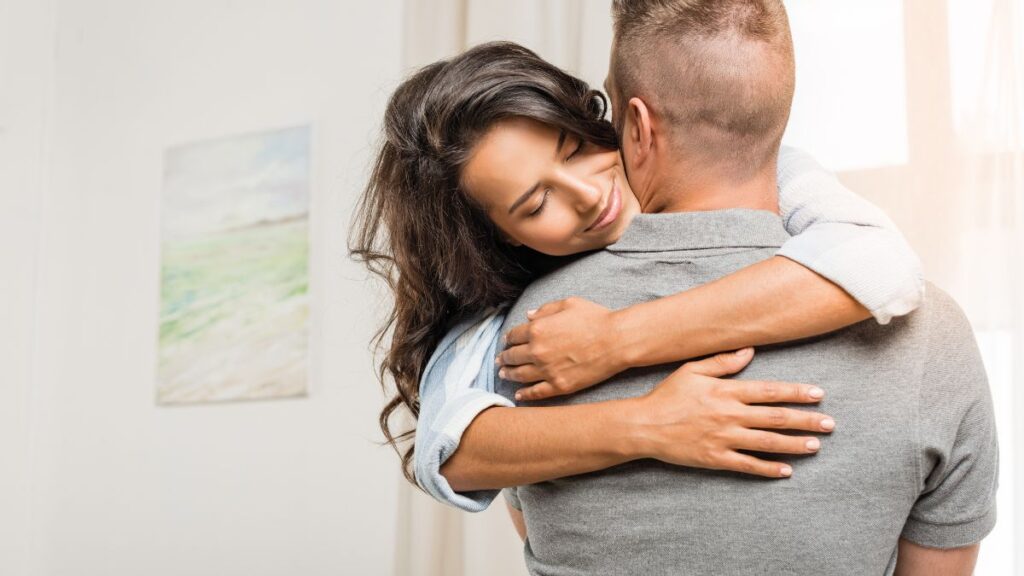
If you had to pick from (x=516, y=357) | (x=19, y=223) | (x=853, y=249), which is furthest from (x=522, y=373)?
(x=19, y=223)

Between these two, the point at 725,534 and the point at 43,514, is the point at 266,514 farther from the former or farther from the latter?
the point at 725,534

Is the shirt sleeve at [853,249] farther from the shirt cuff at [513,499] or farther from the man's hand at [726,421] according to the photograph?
the shirt cuff at [513,499]

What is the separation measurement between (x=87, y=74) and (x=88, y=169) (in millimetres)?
372

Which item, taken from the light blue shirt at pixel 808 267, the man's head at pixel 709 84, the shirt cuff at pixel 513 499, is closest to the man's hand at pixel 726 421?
the light blue shirt at pixel 808 267

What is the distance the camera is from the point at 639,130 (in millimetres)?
1107

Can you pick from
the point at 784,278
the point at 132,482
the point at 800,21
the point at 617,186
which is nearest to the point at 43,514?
the point at 132,482

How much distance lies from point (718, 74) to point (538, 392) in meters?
0.36

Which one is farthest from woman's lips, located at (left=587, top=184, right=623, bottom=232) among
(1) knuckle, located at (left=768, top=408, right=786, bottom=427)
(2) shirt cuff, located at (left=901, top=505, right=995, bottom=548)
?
(2) shirt cuff, located at (left=901, top=505, right=995, bottom=548)

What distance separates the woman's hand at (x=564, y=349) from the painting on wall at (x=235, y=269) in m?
2.35

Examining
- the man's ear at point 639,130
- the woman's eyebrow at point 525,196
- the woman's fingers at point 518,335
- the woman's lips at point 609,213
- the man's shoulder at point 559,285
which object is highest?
the man's ear at point 639,130

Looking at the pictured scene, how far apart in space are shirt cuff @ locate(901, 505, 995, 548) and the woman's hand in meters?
0.33

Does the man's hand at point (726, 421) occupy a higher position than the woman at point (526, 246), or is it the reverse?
the woman at point (526, 246)

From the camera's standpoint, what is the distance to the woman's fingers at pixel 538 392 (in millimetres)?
1084

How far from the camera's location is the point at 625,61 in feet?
3.63
